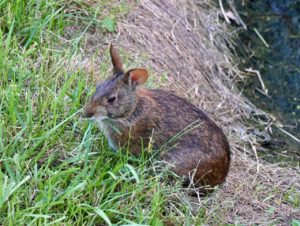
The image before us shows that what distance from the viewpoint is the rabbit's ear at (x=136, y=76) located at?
17.6ft

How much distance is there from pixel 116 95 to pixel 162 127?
0.43m

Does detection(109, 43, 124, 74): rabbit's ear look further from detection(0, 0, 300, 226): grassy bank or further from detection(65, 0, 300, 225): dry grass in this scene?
detection(65, 0, 300, 225): dry grass

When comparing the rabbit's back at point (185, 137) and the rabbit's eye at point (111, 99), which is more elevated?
the rabbit's eye at point (111, 99)

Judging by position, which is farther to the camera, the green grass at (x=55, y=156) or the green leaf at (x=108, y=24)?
the green leaf at (x=108, y=24)

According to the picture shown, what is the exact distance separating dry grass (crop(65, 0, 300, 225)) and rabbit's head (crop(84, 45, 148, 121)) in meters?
0.71

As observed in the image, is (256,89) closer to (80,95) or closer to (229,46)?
(229,46)

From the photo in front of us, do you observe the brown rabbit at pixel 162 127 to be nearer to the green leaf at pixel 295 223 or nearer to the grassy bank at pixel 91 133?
the grassy bank at pixel 91 133

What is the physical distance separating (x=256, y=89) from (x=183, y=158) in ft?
8.15

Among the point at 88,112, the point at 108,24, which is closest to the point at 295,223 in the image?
the point at 88,112

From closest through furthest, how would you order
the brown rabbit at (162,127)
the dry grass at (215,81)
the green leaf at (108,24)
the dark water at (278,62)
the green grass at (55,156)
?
the green grass at (55,156)
the brown rabbit at (162,127)
the dry grass at (215,81)
the green leaf at (108,24)
the dark water at (278,62)

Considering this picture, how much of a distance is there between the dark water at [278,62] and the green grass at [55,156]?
6.39 feet

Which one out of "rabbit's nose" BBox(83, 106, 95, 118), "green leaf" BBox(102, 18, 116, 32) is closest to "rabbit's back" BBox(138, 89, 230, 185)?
"rabbit's nose" BBox(83, 106, 95, 118)

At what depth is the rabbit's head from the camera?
17.1 ft

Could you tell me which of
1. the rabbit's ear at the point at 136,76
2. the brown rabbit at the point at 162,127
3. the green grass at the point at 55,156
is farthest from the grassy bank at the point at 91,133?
the rabbit's ear at the point at 136,76
